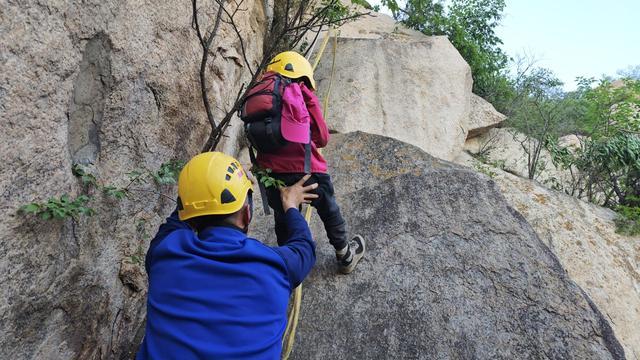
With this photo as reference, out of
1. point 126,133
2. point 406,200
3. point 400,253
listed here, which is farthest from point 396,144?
point 126,133

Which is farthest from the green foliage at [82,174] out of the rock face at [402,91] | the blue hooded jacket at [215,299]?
the rock face at [402,91]

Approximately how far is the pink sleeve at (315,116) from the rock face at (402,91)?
300cm

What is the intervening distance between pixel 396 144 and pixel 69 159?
3403 mm

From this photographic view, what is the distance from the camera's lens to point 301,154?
3.28 meters

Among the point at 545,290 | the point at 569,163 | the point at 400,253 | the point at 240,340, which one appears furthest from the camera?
the point at 569,163

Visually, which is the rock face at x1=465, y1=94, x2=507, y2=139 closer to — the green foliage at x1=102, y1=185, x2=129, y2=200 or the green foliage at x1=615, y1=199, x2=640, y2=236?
the green foliage at x1=615, y1=199, x2=640, y2=236

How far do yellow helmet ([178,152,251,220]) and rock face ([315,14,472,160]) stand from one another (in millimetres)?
4226

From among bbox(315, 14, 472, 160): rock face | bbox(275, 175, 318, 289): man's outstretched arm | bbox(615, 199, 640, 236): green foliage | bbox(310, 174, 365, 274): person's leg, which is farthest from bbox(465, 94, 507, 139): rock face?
bbox(275, 175, 318, 289): man's outstretched arm

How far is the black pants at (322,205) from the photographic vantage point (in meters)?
3.35

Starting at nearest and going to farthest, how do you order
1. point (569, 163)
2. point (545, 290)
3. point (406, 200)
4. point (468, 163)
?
point (545, 290), point (406, 200), point (569, 163), point (468, 163)

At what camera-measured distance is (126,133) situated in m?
3.21

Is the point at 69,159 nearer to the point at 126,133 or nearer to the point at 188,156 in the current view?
the point at 126,133

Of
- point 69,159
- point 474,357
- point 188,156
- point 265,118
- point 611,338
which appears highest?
point 265,118

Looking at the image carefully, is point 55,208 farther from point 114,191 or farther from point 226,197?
point 226,197
